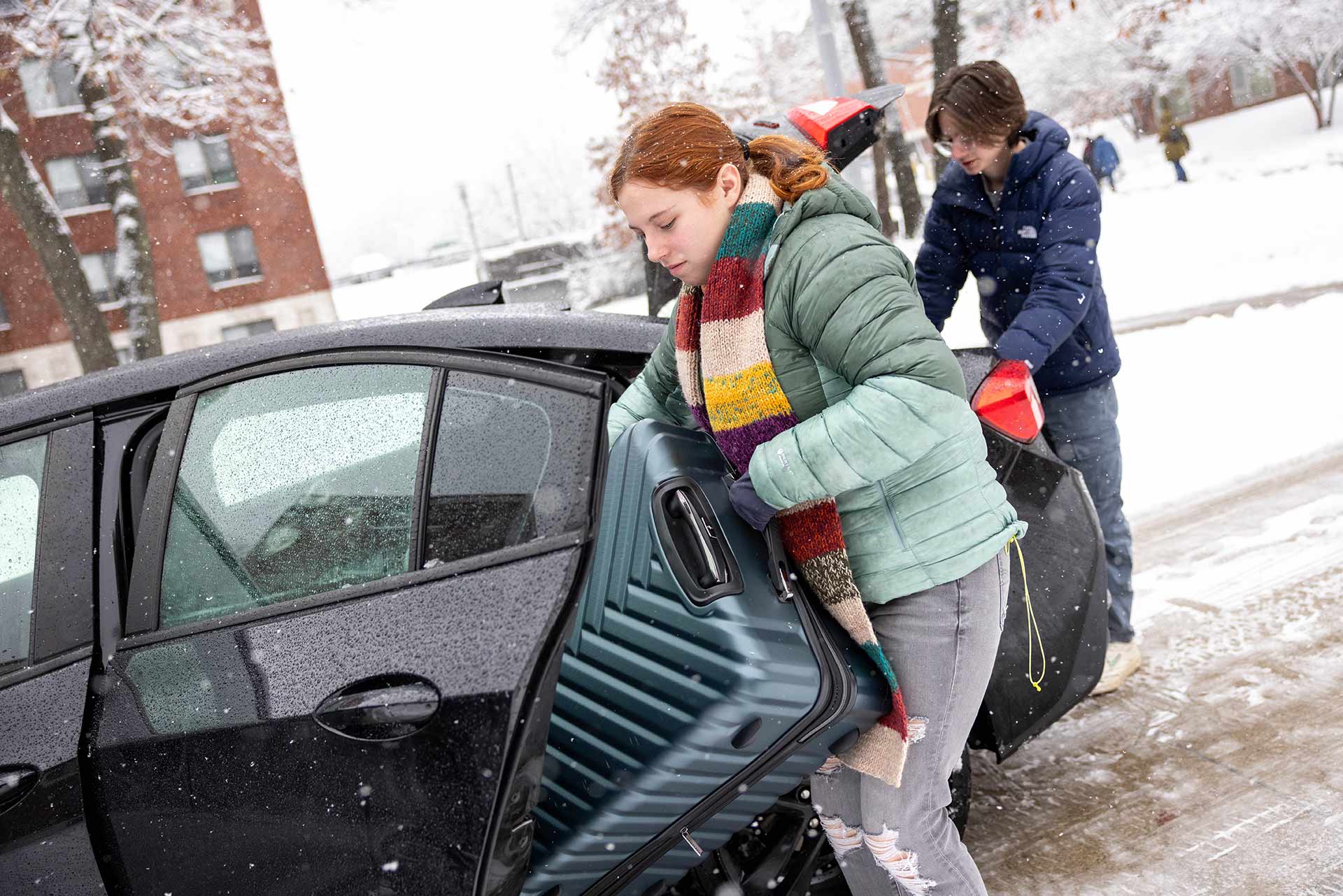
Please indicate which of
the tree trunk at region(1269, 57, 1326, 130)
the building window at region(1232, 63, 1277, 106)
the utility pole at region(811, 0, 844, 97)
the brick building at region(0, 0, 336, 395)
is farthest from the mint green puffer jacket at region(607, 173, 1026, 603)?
the building window at region(1232, 63, 1277, 106)

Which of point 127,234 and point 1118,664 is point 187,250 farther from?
point 1118,664

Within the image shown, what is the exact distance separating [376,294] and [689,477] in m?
21.1

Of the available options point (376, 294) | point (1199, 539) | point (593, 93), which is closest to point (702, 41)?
point (593, 93)

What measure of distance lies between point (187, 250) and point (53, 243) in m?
16.5

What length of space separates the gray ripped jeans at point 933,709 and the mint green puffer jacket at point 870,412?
68 millimetres

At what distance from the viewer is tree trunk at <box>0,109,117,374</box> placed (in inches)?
404

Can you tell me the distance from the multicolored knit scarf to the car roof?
1.60ft

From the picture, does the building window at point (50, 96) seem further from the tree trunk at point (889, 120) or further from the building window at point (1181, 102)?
the building window at point (1181, 102)

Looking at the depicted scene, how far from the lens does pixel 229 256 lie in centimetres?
2636

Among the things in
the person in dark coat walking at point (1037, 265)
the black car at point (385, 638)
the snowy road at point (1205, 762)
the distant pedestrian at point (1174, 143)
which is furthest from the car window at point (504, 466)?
the distant pedestrian at point (1174, 143)

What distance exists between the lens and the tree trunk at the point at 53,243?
10258mm

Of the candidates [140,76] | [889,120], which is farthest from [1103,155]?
[140,76]

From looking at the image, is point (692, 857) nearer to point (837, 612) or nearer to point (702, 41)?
point (837, 612)

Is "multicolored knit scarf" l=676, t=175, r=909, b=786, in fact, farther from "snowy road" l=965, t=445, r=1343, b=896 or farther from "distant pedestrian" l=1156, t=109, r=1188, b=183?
"distant pedestrian" l=1156, t=109, r=1188, b=183
